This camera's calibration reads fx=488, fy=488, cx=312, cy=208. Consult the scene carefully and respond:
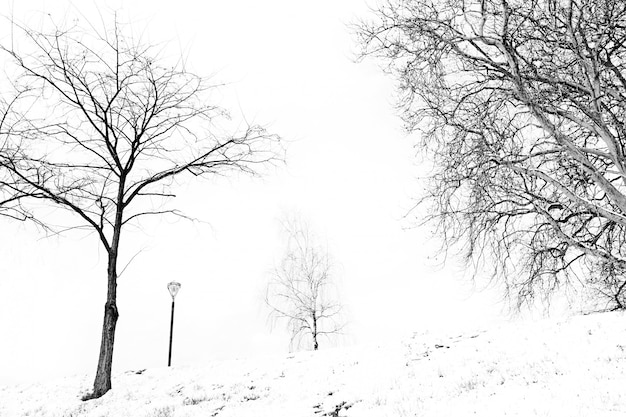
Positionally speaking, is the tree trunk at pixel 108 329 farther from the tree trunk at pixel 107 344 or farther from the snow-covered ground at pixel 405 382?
the snow-covered ground at pixel 405 382

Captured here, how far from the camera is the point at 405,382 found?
8828 millimetres

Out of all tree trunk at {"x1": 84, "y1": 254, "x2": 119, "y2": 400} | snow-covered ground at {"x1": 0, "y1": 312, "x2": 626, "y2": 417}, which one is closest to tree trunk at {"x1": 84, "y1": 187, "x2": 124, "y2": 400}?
tree trunk at {"x1": 84, "y1": 254, "x2": 119, "y2": 400}

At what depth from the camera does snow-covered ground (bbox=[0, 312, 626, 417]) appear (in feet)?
22.5

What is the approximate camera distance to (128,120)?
13.6 metres

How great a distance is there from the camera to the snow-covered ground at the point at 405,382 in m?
6.87

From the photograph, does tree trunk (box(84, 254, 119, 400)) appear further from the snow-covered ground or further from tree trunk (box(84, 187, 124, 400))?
the snow-covered ground

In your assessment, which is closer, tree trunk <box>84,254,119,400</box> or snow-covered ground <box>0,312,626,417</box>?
snow-covered ground <box>0,312,626,417</box>

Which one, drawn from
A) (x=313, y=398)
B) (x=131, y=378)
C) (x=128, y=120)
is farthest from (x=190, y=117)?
(x=313, y=398)

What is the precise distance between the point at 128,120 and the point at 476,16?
9.39 meters

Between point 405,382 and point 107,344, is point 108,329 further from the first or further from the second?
point 405,382

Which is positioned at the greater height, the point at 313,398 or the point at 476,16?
the point at 476,16

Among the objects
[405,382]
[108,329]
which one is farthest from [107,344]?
[405,382]

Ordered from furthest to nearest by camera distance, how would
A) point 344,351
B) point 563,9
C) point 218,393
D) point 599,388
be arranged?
1. point 344,351
2. point 218,393
3. point 563,9
4. point 599,388

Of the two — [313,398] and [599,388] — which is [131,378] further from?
[599,388]
